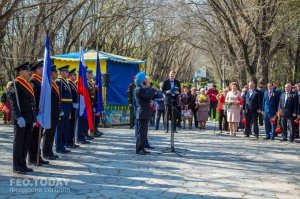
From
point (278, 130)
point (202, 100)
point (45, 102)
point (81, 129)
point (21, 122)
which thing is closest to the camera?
point (21, 122)

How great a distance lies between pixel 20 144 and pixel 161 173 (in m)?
2.74

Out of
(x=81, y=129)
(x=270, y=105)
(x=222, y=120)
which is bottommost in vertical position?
(x=81, y=129)

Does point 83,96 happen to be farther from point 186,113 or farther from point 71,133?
point 186,113

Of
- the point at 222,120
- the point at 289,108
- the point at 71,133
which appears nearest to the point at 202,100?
the point at 222,120

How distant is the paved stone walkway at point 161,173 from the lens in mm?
6902

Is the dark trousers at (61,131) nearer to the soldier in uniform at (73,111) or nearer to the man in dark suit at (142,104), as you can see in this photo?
the soldier in uniform at (73,111)

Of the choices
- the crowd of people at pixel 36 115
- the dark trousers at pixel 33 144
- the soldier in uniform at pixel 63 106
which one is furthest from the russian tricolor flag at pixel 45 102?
the soldier in uniform at pixel 63 106

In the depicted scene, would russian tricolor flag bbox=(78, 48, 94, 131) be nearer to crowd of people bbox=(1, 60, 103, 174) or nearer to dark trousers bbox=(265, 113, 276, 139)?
crowd of people bbox=(1, 60, 103, 174)

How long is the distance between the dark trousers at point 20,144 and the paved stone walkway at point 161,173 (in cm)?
27

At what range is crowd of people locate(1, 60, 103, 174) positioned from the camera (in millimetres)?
7836

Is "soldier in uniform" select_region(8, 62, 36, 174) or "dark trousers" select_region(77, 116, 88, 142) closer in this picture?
"soldier in uniform" select_region(8, 62, 36, 174)

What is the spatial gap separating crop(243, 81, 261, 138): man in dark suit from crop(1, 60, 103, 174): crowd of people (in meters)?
5.35

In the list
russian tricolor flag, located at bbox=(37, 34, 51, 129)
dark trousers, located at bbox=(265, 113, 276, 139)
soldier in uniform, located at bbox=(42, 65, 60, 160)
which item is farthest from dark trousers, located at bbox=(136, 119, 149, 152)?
dark trousers, located at bbox=(265, 113, 276, 139)

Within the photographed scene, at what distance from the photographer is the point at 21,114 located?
7836mm
